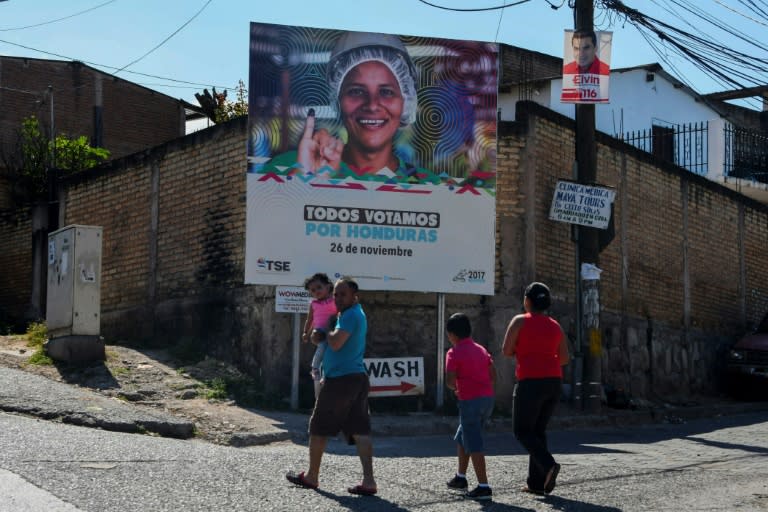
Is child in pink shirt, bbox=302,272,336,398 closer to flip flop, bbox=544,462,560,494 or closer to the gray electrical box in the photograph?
flip flop, bbox=544,462,560,494

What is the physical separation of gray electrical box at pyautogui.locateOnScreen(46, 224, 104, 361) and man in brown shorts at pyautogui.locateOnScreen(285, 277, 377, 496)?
6.81m

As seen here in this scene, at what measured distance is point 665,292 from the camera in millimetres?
19500

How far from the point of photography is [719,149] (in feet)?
89.6

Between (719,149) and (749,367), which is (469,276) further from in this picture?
(719,149)

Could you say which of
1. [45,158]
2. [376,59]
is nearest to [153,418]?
[376,59]

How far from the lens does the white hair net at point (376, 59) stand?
14.6 meters

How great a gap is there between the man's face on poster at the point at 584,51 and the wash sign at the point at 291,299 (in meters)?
5.26

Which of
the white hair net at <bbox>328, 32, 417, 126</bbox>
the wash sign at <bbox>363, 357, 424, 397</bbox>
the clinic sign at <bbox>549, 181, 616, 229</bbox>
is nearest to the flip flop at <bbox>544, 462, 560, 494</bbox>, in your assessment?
the wash sign at <bbox>363, 357, 424, 397</bbox>

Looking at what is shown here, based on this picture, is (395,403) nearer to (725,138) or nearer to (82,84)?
(725,138)

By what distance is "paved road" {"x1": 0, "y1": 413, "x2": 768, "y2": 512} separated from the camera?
7.10 m

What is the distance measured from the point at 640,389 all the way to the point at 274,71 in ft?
28.0

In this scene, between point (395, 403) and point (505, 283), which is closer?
point (395, 403)

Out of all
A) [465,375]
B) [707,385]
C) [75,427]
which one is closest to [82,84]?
[707,385]

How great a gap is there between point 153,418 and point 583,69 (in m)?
7.99
